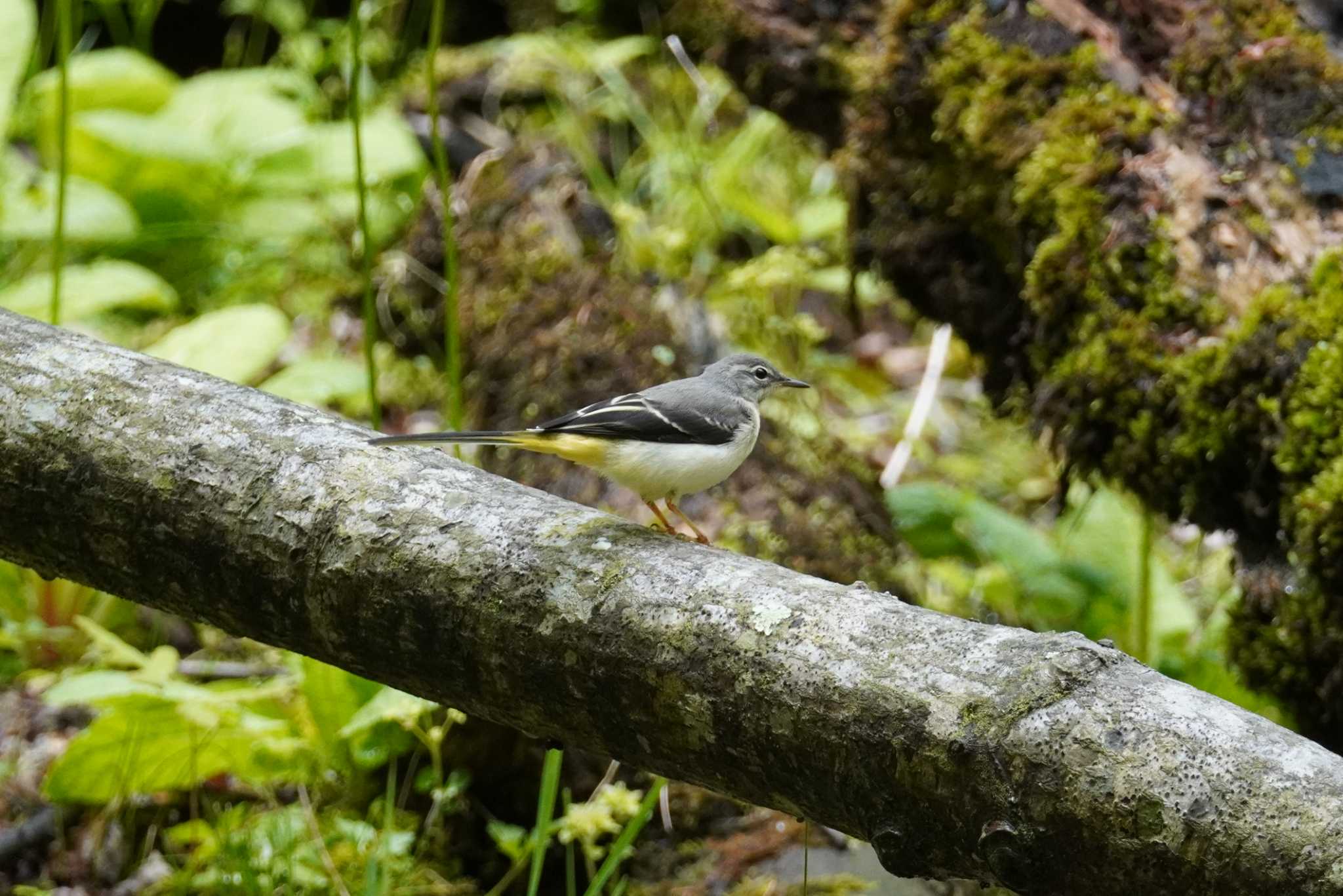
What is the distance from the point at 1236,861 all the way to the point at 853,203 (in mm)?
3291

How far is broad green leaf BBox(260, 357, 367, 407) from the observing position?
4.29 metres

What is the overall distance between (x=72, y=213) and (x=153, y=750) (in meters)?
2.60

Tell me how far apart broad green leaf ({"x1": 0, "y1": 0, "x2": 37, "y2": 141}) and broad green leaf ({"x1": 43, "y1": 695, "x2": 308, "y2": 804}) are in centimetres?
320

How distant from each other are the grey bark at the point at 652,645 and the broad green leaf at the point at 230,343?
167cm

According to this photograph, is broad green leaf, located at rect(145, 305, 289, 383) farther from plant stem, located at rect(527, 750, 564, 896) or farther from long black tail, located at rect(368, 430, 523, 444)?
plant stem, located at rect(527, 750, 564, 896)

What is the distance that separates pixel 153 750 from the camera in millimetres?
3213

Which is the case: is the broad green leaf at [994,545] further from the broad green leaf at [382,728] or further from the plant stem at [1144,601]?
the broad green leaf at [382,728]

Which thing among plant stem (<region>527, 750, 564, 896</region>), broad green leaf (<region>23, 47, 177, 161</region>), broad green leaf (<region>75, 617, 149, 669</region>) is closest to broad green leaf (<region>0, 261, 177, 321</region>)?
broad green leaf (<region>75, 617, 149, 669</region>)

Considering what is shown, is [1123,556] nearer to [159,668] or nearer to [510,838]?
[510,838]

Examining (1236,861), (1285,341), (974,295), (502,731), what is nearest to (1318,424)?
(1285,341)

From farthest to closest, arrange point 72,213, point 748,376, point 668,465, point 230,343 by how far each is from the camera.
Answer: point 72,213, point 230,343, point 748,376, point 668,465

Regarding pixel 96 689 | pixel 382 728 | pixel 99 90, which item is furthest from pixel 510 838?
pixel 99 90

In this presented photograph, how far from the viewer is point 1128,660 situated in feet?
5.74

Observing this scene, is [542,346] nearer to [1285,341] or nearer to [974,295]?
[974,295]
